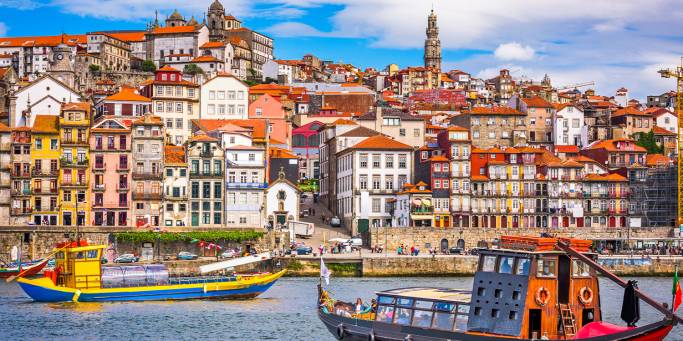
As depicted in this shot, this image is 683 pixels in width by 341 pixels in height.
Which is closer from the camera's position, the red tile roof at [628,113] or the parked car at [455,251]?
the parked car at [455,251]

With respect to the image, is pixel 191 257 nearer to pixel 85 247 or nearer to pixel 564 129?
pixel 85 247

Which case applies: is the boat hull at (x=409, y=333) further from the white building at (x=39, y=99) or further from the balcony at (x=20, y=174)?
the white building at (x=39, y=99)

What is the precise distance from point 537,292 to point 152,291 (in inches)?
1228

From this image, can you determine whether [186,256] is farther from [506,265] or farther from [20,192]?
[506,265]

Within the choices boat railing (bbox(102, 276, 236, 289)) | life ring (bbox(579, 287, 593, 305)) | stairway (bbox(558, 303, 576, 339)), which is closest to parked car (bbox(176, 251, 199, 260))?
boat railing (bbox(102, 276, 236, 289))

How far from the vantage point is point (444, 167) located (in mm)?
97062

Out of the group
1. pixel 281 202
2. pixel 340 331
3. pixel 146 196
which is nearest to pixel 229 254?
pixel 146 196

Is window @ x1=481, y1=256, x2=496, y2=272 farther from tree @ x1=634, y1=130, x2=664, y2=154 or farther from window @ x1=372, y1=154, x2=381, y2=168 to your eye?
tree @ x1=634, y1=130, x2=664, y2=154

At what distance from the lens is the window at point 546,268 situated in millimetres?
33969

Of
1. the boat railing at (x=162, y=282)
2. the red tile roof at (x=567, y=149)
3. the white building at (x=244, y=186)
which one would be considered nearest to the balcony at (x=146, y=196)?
the white building at (x=244, y=186)

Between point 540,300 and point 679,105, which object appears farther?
point 679,105

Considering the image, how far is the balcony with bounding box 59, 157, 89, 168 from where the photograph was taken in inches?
3526

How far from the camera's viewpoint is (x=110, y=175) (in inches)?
3558

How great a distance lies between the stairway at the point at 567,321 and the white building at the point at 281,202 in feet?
198
